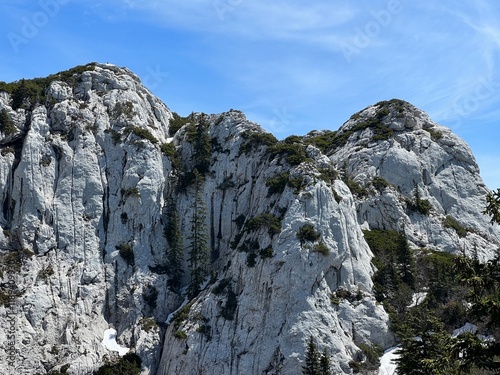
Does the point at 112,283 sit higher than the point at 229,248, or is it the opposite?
the point at 229,248

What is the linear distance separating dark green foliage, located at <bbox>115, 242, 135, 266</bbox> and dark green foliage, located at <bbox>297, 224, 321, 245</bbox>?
2155 centimetres

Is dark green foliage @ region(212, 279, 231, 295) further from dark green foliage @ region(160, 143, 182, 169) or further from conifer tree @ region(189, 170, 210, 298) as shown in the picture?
dark green foliage @ region(160, 143, 182, 169)

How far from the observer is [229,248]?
69688 millimetres

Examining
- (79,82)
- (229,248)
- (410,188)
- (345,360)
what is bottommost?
(345,360)

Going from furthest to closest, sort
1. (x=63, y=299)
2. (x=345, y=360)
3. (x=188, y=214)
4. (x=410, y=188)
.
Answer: (x=410, y=188) → (x=188, y=214) → (x=63, y=299) → (x=345, y=360)

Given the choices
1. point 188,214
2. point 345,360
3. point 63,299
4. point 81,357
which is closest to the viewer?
point 345,360

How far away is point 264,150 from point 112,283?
26.4 meters

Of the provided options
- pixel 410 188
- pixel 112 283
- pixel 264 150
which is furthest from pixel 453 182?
pixel 112 283

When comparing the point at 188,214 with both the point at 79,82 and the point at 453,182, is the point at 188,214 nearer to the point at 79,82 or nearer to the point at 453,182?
the point at 79,82

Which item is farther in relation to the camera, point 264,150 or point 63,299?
point 264,150

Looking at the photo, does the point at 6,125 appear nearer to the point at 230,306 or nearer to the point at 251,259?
the point at 251,259

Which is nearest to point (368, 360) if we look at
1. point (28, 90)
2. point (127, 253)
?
point (127, 253)

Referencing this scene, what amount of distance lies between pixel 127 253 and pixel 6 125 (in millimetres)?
22863

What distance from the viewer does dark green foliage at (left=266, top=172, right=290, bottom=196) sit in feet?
222
